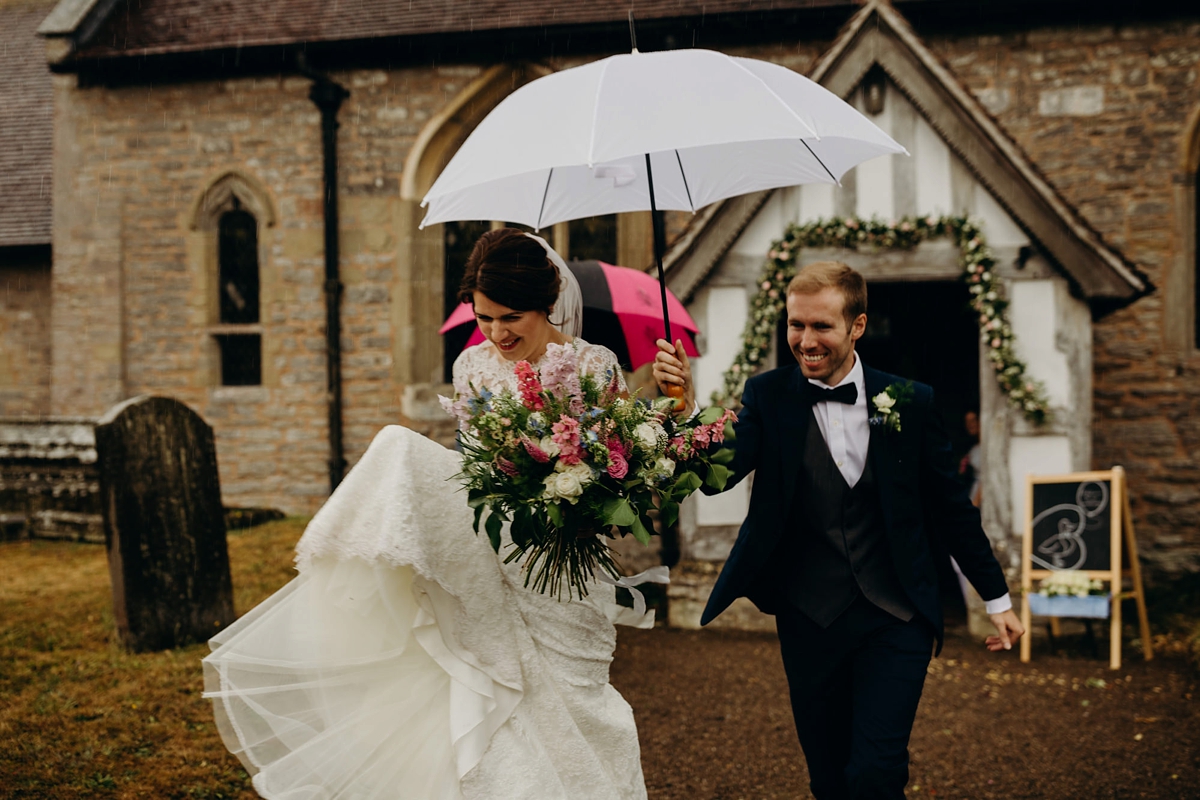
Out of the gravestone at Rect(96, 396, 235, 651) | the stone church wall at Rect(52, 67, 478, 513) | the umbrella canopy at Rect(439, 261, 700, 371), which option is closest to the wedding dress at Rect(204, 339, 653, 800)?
the umbrella canopy at Rect(439, 261, 700, 371)

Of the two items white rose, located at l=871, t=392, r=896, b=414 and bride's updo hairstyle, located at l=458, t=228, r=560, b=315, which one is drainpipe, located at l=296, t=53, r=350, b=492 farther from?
white rose, located at l=871, t=392, r=896, b=414

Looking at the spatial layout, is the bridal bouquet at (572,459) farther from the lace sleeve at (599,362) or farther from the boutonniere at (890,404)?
the boutonniere at (890,404)

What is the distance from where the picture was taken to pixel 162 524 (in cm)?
577

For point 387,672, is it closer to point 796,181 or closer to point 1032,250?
point 796,181

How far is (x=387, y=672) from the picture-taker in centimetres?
281

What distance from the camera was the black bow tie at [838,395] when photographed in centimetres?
304

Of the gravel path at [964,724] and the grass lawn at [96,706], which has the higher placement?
the grass lawn at [96,706]

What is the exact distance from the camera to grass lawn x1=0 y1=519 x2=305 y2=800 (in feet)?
13.1

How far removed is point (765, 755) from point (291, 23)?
9.55 metres

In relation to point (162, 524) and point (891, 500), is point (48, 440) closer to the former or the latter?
point (162, 524)

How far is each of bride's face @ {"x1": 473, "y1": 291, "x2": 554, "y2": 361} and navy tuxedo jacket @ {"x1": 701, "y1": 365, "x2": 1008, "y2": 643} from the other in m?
0.72

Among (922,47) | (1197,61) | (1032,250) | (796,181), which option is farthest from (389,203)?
(1197,61)

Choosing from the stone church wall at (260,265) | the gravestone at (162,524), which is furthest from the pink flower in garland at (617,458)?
the stone church wall at (260,265)

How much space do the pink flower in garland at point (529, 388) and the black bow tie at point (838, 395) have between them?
100cm
